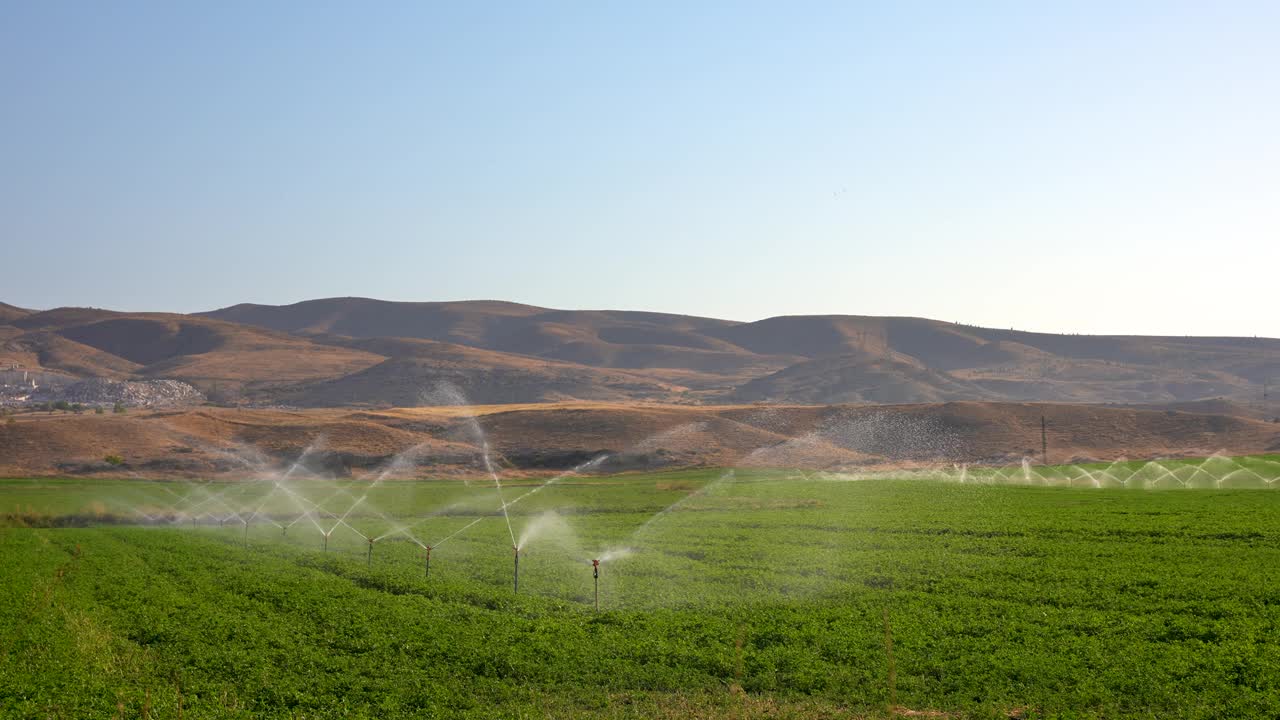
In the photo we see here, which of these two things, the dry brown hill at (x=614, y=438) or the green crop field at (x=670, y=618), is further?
the dry brown hill at (x=614, y=438)

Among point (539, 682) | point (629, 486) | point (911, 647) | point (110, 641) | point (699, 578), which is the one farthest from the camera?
point (629, 486)

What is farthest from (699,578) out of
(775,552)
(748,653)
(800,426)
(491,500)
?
(800,426)

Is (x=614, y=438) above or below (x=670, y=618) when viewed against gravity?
below

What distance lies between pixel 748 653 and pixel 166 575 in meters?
24.2

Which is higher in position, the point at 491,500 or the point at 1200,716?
the point at 1200,716

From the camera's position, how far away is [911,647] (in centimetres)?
2278

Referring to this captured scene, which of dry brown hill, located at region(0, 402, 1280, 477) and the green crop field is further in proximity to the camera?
dry brown hill, located at region(0, 402, 1280, 477)

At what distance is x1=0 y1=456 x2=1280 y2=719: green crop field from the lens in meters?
19.5

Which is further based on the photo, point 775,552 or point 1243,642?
point 775,552

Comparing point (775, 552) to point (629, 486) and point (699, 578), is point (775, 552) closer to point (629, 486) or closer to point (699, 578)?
point (699, 578)

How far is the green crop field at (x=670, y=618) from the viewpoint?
64.0 feet

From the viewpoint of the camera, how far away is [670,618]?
27.0 meters

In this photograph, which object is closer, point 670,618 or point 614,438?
point 670,618

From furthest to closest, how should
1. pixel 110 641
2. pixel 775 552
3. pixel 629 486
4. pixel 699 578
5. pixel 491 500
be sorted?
pixel 629 486 < pixel 491 500 < pixel 775 552 < pixel 699 578 < pixel 110 641
